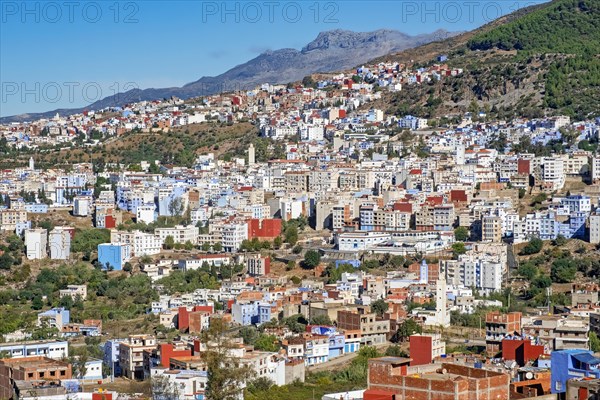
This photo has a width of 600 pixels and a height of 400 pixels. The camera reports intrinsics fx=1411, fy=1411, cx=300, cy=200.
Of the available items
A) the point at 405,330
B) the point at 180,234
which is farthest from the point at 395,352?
the point at 180,234

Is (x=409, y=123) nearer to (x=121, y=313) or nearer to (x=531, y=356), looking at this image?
(x=121, y=313)

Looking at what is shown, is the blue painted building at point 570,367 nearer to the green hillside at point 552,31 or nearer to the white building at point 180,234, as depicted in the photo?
the white building at point 180,234

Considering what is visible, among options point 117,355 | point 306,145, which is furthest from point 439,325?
point 306,145

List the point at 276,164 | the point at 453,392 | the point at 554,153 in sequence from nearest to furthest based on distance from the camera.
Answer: the point at 453,392 < the point at 554,153 < the point at 276,164

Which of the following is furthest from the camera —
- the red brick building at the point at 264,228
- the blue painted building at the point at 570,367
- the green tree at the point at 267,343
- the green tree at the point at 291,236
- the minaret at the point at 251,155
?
the minaret at the point at 251,155

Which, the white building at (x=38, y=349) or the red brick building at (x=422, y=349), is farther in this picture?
the white building at (x=38, y=349)

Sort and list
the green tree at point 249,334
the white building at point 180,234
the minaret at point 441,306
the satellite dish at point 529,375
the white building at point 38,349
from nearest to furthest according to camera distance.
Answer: the satellite dish at point 529,375 < the white building at point 38,349 < the green tree at point 249,334 < the minaret at point 441,306 < the white building at point 180,234

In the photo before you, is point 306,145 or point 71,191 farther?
point 306,145

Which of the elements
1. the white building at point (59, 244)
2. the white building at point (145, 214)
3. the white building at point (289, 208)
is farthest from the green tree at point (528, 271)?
the white building at point (145, 214)
